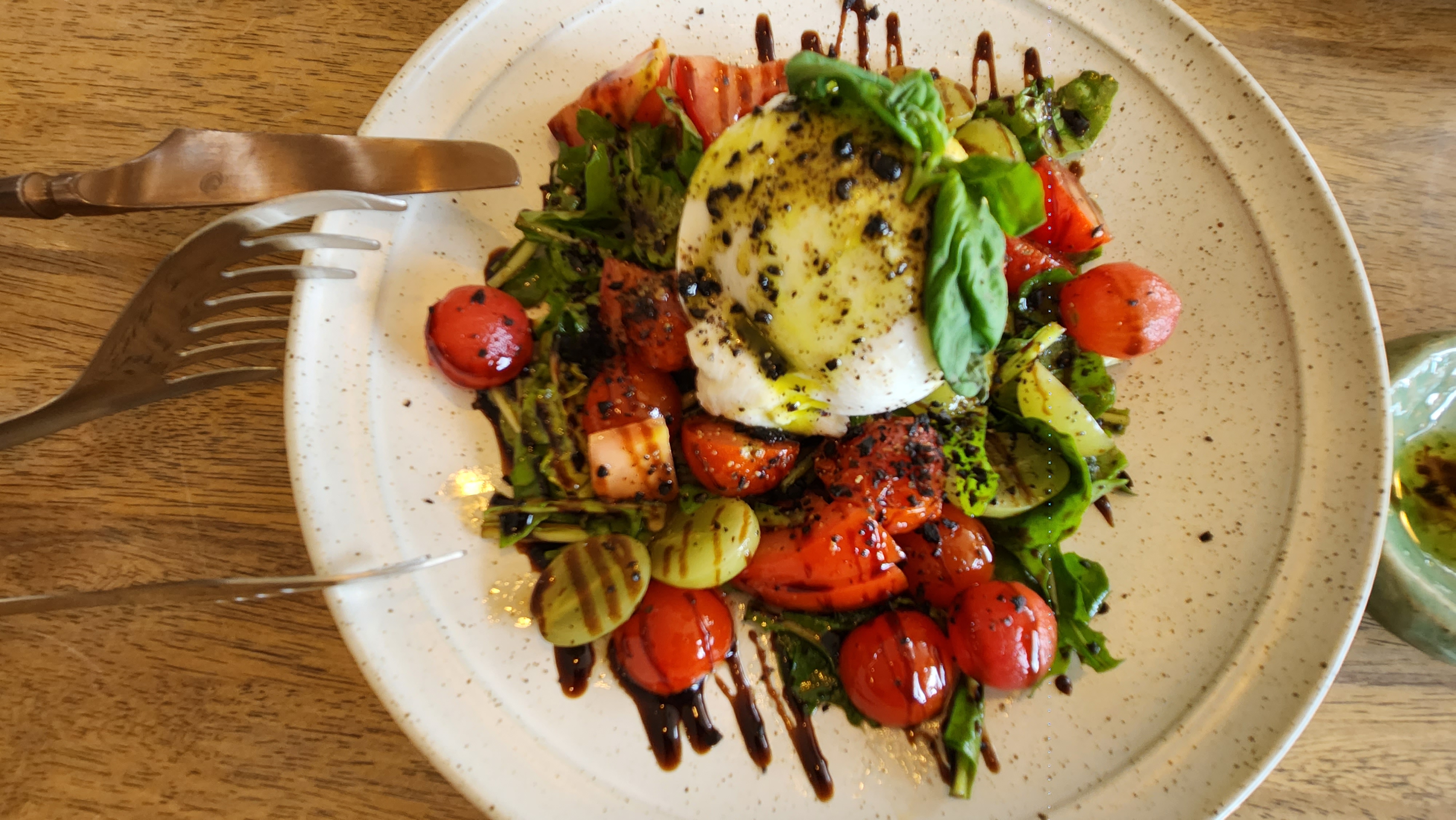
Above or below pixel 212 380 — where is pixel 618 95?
above

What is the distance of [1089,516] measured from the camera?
6.15 ft

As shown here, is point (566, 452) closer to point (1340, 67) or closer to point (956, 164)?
point (956, 164)

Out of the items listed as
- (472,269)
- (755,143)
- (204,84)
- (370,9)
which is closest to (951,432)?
(755,143)

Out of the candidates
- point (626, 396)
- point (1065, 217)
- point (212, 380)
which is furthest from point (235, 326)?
point (1065, 217)

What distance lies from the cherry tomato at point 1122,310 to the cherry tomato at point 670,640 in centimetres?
122

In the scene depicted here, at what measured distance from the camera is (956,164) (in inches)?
54.7

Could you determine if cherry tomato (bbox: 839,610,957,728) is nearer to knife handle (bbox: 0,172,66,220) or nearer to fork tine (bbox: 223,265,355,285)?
fork tine (bbox: 223,265,355,285)

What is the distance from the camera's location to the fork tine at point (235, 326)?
1.58 m

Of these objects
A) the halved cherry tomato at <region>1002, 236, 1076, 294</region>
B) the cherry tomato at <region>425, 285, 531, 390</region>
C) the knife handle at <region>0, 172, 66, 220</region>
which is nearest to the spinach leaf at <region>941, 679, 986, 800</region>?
the halved cherry tomato at <region>1002, 236, 1076, 294</region>

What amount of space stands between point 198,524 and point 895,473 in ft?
5.42

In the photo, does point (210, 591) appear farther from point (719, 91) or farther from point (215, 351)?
point (719, 91)

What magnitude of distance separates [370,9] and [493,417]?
128 cm

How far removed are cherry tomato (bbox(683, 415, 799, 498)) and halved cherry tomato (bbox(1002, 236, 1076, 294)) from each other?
2.55ft

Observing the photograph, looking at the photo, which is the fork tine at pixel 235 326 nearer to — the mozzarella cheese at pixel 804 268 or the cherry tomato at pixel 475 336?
the cherry tomato at pixel 475 336
